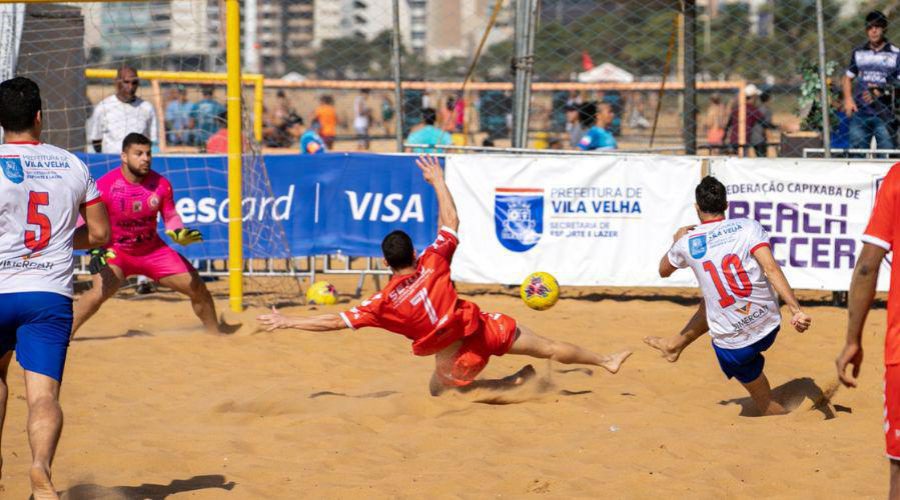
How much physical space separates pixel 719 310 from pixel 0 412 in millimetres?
3864

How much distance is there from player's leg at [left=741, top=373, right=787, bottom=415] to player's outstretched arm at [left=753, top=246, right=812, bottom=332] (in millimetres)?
487

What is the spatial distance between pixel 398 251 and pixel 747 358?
6.85 feet

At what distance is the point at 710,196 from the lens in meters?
6.26

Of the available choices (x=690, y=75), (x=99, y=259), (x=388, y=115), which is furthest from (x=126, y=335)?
(x=388, y=115)

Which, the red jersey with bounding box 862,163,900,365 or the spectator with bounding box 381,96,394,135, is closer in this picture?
the red jersey with bounding box 862,163,900,365

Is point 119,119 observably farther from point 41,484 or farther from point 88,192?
point 41,484

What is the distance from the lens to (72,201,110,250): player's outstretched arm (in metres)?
4.70

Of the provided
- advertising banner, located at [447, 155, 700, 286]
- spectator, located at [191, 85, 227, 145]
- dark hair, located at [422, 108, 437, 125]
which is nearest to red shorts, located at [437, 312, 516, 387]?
advertising banner, located at [447, 155, 700, 286]

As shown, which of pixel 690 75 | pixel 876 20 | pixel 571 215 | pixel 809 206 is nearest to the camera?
pixel 809 206

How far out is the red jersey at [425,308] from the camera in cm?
627

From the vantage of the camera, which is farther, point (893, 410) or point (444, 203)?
point (444, 203)

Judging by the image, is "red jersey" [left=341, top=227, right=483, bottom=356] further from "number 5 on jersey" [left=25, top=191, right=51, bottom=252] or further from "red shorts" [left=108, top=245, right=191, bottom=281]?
"red shorts" [left=108, top=245, right=191, bottom=281]

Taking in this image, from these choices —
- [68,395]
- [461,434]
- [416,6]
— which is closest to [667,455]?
[461,434]

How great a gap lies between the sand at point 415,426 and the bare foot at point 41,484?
756 mm
